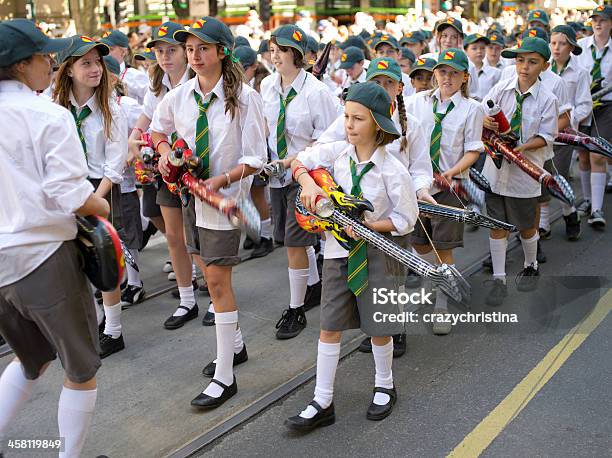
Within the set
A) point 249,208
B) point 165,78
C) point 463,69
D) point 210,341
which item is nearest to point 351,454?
point 249,208

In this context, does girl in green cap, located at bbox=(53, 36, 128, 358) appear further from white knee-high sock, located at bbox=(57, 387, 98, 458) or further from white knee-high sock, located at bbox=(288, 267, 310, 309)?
white knee-high sock, located at bbox=(57, 387, 98, 458)

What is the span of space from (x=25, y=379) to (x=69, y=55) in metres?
2.37

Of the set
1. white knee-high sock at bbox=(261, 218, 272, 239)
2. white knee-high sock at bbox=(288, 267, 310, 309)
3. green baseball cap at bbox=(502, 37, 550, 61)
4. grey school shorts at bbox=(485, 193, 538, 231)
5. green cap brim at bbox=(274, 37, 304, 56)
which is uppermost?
green cap brim at bbox=(274, 37, 304, 56)

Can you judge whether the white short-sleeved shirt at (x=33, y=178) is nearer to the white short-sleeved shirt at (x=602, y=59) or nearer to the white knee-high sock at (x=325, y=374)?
the white knee-high sock at (x=325, y=374)

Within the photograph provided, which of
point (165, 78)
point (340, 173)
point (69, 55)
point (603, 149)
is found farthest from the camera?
point (603, 149)

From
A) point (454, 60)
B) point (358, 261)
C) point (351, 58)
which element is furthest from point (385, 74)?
point (351, 58)

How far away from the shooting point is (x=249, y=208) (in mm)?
4324

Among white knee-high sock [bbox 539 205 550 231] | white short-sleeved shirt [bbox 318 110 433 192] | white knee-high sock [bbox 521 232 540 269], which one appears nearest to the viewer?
white short-sleeved shirt [bbox 318 110 433 192]

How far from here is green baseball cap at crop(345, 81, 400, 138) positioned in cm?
400

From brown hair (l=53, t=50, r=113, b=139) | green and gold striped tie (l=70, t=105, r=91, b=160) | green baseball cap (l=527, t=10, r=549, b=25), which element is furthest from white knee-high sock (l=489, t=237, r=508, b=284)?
green baseball cap (l=527, t=10, r=549, b=25)

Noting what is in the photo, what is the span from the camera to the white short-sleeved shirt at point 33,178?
313 centimetres

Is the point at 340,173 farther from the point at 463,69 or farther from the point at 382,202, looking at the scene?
the point at 463,69

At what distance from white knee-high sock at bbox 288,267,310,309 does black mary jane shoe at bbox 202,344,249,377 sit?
2.28 feet

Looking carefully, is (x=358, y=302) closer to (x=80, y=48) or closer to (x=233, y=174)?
(x=233, y=174)
